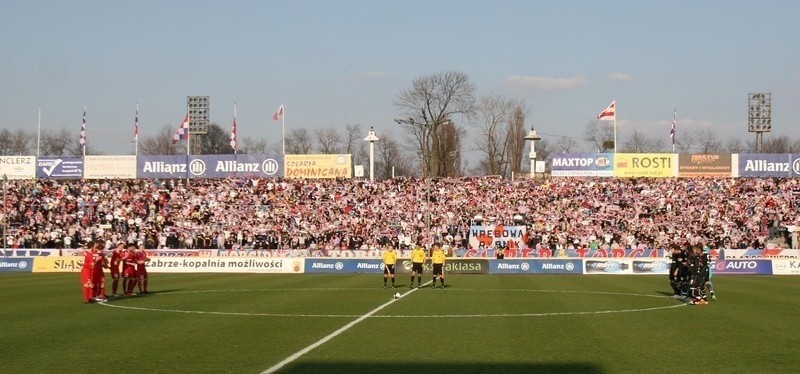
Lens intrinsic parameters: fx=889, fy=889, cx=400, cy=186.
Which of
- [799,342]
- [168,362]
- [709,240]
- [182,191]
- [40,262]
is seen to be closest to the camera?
[168,362]

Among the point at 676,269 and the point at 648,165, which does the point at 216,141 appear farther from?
the point at 676,269

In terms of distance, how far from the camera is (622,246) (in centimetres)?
6003

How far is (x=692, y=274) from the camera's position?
90.6 feet

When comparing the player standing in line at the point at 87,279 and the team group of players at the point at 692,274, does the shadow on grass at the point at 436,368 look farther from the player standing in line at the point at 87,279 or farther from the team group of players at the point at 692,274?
the player standing in line at the point at 87,279

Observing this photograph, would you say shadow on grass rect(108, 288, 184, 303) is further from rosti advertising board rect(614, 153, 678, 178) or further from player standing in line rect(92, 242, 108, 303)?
rosti advertising board rect(614, 153, 678, 178)

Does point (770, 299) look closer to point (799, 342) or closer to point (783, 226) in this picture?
point (799, 342)

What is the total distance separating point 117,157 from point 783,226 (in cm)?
5237

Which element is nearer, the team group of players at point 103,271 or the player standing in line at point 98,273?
the team group of players at point 103,271

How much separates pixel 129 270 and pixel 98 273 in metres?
2.21

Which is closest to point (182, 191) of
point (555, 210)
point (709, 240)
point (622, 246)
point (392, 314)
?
point (555, 210)

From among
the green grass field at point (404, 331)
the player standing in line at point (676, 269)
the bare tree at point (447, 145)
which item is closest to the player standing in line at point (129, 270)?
the green grass field at point (404, 331)

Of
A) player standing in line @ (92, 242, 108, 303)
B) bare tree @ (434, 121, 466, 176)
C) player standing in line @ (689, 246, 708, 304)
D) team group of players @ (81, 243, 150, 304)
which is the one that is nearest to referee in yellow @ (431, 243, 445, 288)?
player standing in line @ (689, 246, 708, 304)

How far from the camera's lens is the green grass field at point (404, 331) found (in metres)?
14.7

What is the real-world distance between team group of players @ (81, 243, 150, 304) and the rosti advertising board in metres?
49.0
